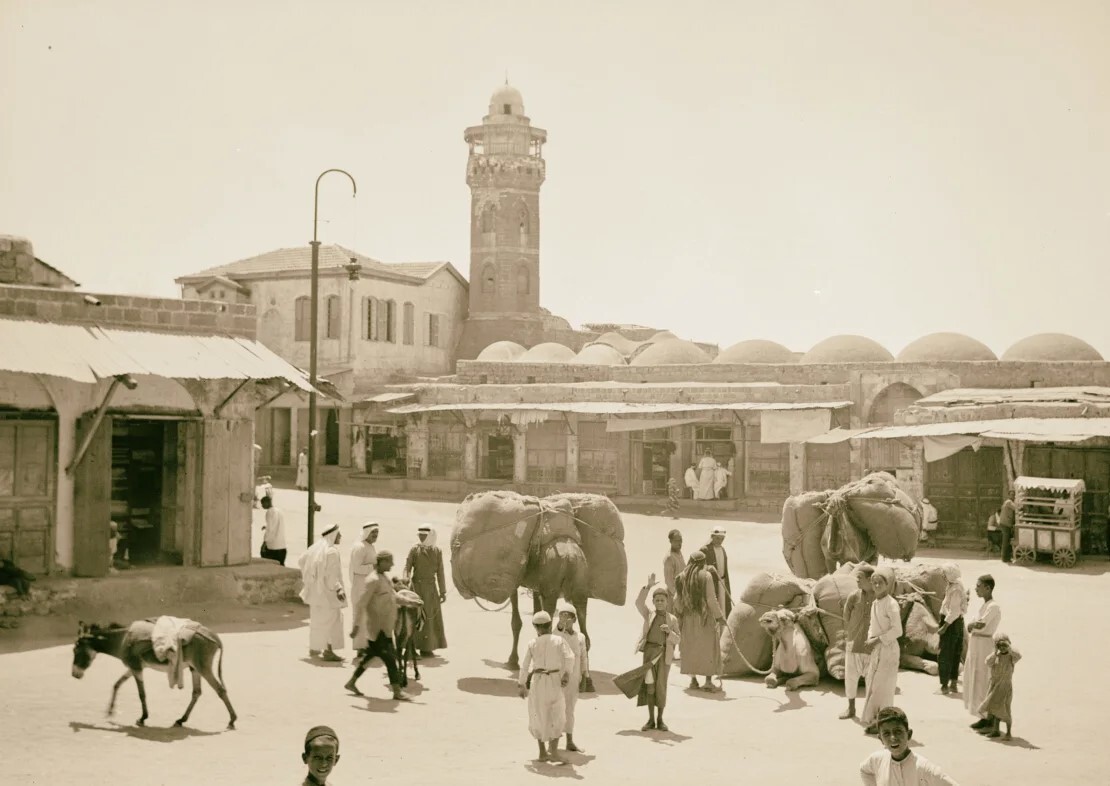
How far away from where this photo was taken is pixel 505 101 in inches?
1868

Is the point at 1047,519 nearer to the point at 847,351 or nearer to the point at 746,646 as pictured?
the point at 746,646

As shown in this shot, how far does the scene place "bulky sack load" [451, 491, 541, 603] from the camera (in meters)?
11.7

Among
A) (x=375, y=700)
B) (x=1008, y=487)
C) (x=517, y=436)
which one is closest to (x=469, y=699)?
(x=375, y=700)

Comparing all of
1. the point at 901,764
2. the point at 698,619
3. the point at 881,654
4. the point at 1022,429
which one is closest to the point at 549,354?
the point at 1022,429

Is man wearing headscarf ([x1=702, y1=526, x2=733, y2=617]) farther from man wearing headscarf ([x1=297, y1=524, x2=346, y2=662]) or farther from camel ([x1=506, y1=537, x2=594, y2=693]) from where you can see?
man wearing headscarf ([x1=297, y1=524, x2=346, y2=662])

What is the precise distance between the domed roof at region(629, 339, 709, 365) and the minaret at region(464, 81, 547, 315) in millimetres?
11008

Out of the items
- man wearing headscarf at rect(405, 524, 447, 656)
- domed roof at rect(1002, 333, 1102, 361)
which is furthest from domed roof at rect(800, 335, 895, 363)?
man wearing headscarf at rect(405, 524, 447, 656)

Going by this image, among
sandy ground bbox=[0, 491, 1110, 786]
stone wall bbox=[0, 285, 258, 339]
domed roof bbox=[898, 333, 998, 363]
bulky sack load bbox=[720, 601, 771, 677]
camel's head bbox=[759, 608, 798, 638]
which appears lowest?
sandy ground bbox=[0, 491, 1110, 786]

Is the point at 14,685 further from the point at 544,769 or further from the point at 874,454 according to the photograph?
the point at 874,454

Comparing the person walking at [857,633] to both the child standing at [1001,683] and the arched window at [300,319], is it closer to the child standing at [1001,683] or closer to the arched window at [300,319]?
the child standing at [1001,683]

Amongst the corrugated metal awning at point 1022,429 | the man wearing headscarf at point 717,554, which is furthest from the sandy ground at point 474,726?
the corrugated metal awning at point 1022,429

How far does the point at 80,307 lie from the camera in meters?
13.6

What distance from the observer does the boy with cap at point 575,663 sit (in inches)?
351

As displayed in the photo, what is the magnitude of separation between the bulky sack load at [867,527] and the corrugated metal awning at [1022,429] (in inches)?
226
